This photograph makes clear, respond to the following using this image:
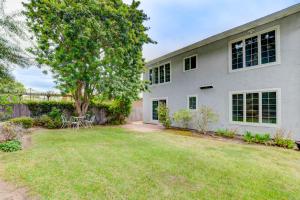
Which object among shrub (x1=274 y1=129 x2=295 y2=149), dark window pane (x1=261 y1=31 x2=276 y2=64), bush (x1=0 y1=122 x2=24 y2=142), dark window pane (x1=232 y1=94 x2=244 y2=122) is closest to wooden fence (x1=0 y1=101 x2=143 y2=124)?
bush (x1=0 y1=122 x2=24 y2=142)

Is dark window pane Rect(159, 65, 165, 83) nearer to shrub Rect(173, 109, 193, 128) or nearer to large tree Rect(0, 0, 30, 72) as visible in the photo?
shrub Rect(173, 109, 193, 128)

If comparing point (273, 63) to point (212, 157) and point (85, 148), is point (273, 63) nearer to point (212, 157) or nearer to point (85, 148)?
point (212, 157)

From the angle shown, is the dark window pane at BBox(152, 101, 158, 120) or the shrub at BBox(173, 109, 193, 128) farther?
the dark window pane at BBox(152, 101, 158, 120)

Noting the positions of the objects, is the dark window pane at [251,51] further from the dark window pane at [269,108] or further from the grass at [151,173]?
the grass at [151,173]

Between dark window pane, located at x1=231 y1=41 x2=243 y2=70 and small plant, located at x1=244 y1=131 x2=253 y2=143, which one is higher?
dark window pane, located at x1=231 y1=41 x2=243 y2=70

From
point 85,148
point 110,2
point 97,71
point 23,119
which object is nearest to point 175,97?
point 97,71

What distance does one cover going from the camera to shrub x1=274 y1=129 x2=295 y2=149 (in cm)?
733

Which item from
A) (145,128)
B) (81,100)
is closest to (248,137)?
(145,128)

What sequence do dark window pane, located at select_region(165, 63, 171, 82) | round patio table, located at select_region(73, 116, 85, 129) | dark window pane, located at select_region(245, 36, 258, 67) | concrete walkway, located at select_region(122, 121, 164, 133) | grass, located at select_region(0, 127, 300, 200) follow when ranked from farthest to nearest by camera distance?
dark window pane, located at select_region(165, 63, 171, 82) < concrete walkway, located at select_region(122, 121, 164, 133) < round patio table, located at select_region(73, 116, 85, 129) < dark window pane, located at select_region(245, 36, 258, 67) < grass, located at select_region(0, 127, 300, 200)

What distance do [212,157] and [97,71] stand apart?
25.8 ft

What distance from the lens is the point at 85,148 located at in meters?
6.36

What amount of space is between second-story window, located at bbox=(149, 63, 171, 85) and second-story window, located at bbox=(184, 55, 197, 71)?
1.80 meters

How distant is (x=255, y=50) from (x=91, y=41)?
27.9 ft

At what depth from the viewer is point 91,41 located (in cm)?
991
